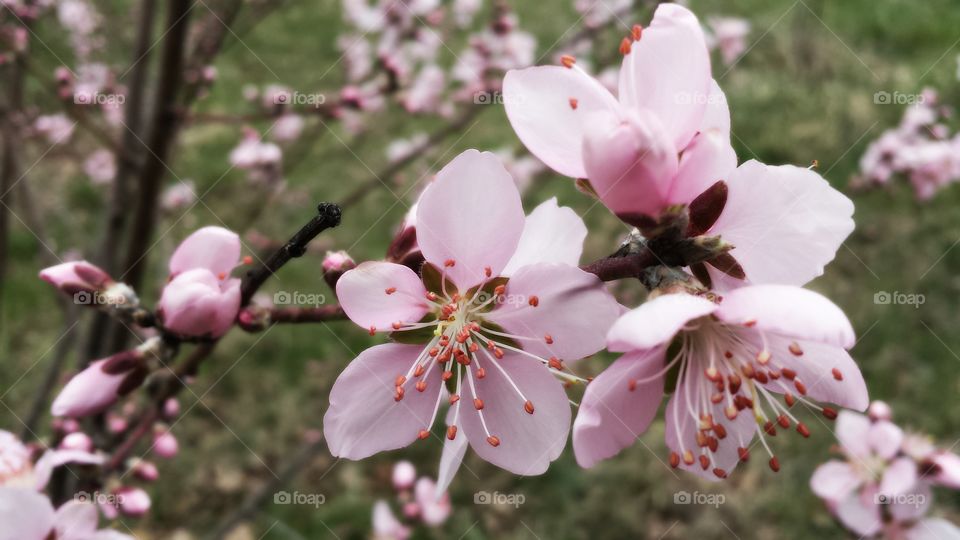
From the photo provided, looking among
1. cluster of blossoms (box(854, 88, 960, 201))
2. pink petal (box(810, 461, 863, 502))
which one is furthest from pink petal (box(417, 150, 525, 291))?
cluster of blossoms (box(854, 88, 960, 201))

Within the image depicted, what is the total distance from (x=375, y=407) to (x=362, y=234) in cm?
199

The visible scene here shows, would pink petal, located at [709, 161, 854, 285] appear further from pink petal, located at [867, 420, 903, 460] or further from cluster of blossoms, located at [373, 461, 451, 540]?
cluster of blossoms, located at [373, 461, 451, 540]

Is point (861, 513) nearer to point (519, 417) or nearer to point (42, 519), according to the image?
point (519, 417)

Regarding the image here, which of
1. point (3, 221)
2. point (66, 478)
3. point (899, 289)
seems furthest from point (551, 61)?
point (66, 478)

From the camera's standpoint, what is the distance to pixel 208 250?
1.11 m

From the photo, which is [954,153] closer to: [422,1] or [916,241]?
[916,241]

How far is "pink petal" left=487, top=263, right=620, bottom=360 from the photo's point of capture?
0.88m

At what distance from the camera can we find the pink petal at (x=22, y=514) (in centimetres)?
111

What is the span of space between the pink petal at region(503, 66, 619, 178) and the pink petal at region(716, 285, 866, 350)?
0.25 m

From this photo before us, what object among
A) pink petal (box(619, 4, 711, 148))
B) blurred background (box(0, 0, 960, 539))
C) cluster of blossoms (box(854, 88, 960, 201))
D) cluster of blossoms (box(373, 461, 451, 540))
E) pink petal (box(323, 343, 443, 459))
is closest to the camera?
pink petal (box(619, 4, 711, 148))

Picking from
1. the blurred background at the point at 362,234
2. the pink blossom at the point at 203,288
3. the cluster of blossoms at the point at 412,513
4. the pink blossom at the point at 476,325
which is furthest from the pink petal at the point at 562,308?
the cluster of blossoms at the point at 412,513

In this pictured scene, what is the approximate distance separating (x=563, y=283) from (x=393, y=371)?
0.28 meters

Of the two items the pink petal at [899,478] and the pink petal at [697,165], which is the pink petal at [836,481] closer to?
the pink petal at [899,478]

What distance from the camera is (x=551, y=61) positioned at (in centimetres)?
386
